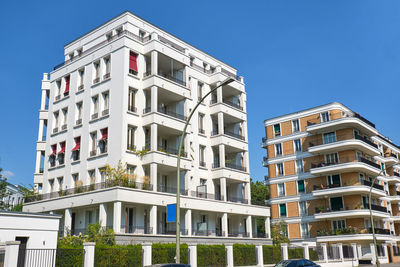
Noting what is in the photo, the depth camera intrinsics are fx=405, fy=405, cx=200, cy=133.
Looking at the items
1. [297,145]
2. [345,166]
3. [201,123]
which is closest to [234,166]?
[201,123]

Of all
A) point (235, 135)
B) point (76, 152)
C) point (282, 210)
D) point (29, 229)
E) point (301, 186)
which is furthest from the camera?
point (282, 210)

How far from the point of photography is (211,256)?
27.6 meters

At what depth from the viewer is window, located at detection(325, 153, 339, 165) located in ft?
168

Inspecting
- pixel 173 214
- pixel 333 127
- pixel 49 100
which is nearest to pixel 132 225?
pixel 173 214

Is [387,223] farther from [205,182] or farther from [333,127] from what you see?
[205,182]

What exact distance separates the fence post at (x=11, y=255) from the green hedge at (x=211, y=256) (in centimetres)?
1235

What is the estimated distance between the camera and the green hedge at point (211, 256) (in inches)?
1061

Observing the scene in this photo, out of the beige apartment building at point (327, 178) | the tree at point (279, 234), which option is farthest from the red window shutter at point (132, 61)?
the beige apartment building at point (327, 178)

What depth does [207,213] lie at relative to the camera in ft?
127

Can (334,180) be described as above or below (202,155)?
below

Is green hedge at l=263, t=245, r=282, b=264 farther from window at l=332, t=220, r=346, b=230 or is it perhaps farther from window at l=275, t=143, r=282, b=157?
window at l=275, t=143, r=282, b=157

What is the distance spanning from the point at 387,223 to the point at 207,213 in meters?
33.5

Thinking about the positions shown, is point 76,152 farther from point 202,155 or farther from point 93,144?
point 202,155

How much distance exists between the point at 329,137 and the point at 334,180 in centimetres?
562
